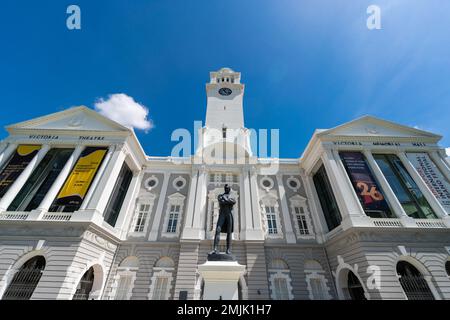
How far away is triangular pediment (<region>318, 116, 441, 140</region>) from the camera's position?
20.6m

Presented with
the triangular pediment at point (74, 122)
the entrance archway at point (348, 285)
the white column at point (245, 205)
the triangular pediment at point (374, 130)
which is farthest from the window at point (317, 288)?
the triangular pediment at point (74, 122)

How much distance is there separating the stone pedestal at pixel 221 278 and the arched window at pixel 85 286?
13.6 metres

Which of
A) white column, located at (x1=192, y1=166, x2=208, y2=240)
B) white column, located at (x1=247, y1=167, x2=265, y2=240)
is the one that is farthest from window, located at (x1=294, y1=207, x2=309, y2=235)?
white column, located at (x1=192, y1=166, x2=208, y2=240)

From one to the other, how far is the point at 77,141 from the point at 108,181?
6.71 meters

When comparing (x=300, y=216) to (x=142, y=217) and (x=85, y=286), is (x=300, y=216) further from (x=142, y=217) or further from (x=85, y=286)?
(x=85, y=286)

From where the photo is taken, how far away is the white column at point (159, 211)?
19072mm

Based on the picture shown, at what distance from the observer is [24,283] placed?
1388 cm

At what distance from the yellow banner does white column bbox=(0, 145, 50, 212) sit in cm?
372

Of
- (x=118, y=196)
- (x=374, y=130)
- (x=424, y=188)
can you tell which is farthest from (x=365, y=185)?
(x=118, y=196)

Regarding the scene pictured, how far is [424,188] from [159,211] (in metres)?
25.5

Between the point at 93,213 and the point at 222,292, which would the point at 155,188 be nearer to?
the point at 93,213

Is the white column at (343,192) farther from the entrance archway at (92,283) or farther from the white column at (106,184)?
the entrance archway at (92,283)
